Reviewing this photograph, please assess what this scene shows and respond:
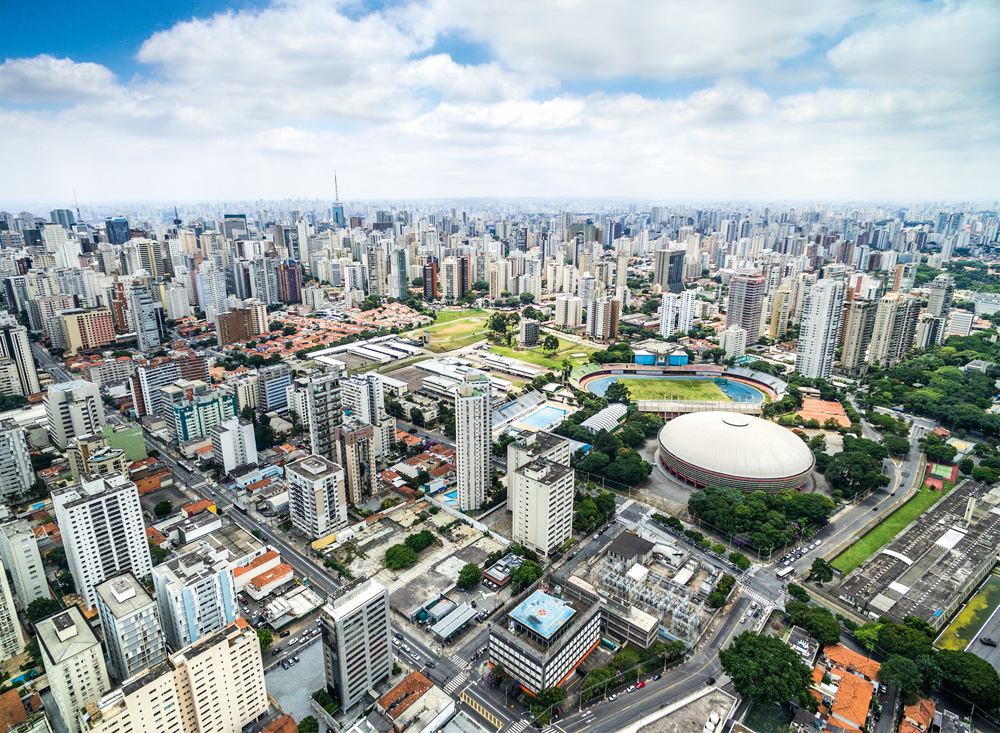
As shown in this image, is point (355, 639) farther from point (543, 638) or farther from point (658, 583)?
point (658, 583)

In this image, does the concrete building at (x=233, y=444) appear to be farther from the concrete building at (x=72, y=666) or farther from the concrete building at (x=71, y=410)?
the concrete building at (x=72, y=666)

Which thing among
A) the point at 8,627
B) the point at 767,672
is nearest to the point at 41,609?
the point at 8,627

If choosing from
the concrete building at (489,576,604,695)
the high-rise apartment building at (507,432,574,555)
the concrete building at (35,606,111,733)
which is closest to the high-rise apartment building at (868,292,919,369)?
the high-rise apartment building at (507,432,574,555)

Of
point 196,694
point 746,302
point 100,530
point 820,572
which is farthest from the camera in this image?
point 746,302

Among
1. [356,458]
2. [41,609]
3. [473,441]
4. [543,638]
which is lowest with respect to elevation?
[41,609]

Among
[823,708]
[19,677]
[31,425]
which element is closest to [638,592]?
[823,708]

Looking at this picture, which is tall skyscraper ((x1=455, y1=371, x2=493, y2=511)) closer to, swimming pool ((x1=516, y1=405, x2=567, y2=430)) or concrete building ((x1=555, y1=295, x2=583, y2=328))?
swimming pool ((x1=516, y1=405, x2=567, y2=430))
